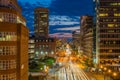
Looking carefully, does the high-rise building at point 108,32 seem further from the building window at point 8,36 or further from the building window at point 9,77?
the building window at point 8,36

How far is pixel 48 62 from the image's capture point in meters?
175

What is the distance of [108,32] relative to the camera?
166 meters

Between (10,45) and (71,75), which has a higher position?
(10,45)

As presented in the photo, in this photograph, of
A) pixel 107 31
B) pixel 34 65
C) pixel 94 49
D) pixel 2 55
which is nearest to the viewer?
pixel 2 55

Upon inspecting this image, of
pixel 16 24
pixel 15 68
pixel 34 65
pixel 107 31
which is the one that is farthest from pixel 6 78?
pixel 107 31

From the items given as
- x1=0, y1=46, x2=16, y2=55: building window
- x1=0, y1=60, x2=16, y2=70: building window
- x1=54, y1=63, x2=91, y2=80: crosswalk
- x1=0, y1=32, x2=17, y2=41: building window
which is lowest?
x1=54, y1=63, x2=91, y2=80: crosswalk

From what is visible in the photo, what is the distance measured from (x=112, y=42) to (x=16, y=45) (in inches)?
4419

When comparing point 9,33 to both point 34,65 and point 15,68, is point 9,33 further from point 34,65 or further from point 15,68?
point 34,65

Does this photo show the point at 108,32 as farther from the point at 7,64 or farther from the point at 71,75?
the point at 7,64

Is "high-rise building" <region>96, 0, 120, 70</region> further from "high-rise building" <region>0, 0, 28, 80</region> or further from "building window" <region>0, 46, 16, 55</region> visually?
"building window" <region>0, 46, 16, 55</region>

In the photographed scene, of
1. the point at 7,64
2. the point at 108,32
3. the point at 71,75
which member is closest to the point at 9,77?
the point at 7,64

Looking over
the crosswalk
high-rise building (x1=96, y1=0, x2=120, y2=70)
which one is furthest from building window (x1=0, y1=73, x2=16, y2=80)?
high-rise building (x1=96, y1=0, x2=120, y2=70)

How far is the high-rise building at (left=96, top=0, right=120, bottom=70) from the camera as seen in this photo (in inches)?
6506

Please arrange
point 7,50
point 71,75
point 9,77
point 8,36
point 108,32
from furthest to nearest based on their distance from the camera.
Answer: point 108,32 < point 71,75 < point 8,36 < point 7,50 < point 9,77
